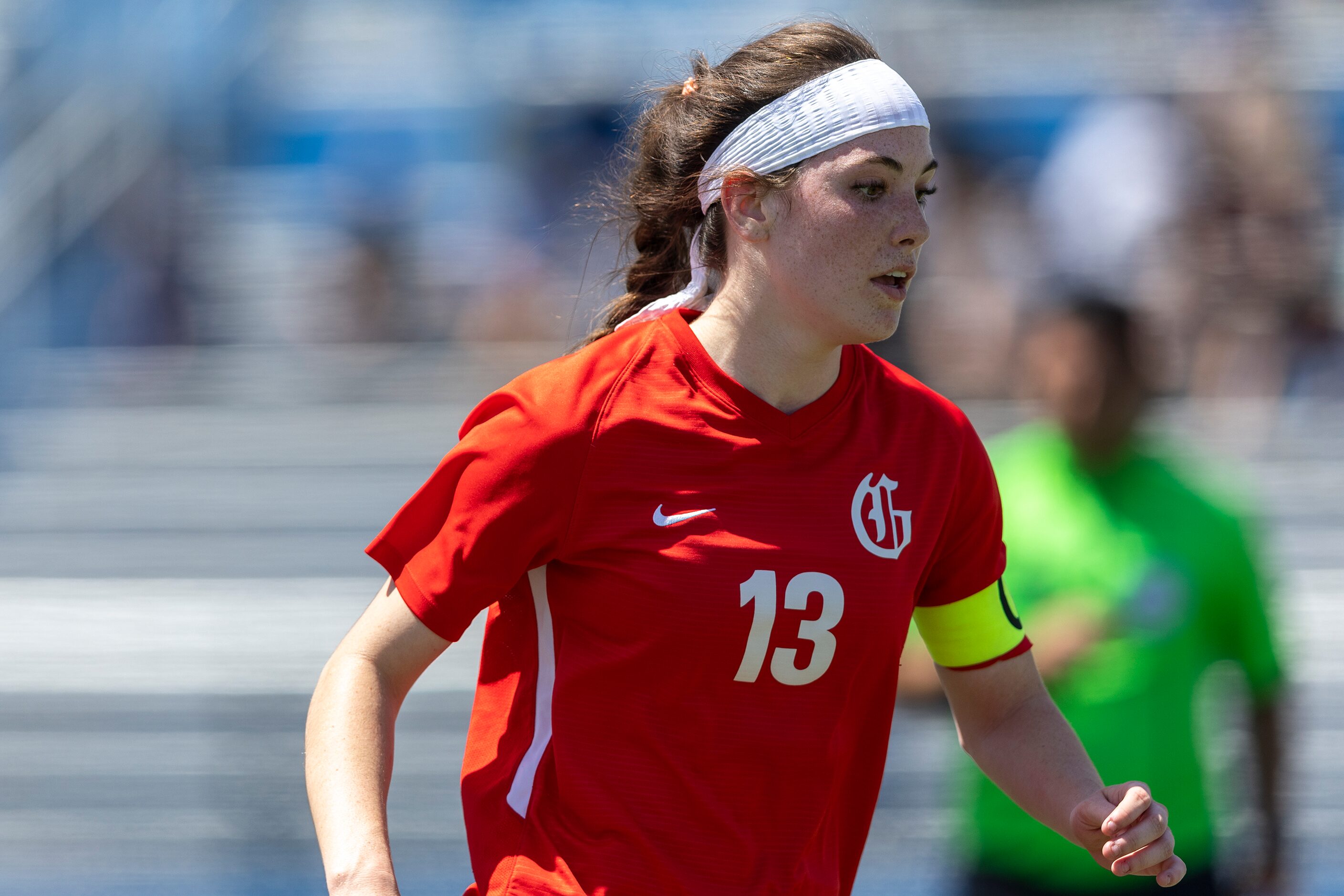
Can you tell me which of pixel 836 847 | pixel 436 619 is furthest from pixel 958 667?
pixel 436 619

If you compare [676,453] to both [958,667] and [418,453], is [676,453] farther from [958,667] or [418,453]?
[418,453]

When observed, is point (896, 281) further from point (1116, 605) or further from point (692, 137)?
point (1116, 605)

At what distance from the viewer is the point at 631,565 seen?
1.87m

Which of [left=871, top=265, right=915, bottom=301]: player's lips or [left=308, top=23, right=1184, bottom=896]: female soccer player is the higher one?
[left=871, top=265, right=915, bottom=301]: player's lips

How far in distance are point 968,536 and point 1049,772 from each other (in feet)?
1.10

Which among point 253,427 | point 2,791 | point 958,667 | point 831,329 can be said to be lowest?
point 2,791

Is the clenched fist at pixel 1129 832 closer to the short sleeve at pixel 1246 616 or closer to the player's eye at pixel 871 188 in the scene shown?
the player's eye at pixel 871 188

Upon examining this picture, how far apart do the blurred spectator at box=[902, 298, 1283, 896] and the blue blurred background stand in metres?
0.94

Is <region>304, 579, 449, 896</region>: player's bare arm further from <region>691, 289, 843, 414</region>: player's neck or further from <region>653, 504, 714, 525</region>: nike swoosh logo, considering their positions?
<region>691, 289, 843, 414</region>: player's neck

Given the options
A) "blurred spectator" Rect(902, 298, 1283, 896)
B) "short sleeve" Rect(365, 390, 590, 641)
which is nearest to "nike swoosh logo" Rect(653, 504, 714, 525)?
"short sleeve" Rect(365, 390, 590, 641)

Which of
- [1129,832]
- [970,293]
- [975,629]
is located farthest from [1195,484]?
[970,293]

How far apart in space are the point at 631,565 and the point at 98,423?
5000mm

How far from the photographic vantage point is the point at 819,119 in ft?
6.45

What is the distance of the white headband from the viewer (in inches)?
76.9
